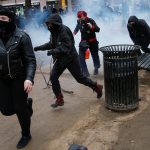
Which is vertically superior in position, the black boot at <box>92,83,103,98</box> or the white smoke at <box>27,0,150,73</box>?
the black boot at <box>92,83,103,98</box>

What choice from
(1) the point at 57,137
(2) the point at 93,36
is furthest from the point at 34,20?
(1) the point at 57,137

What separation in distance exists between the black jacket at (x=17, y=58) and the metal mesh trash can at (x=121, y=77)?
1.63m

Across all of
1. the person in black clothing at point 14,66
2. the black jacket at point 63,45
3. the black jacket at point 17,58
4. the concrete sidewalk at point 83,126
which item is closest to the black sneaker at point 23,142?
the concrete sidewalk at point 83,126

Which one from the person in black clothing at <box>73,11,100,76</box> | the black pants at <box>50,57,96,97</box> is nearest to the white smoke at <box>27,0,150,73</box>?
the person in black clothing at <box>73,11,100,76</box>

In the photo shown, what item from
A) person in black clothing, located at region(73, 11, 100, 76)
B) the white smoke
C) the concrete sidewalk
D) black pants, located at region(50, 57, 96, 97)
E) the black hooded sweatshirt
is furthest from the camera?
the white smoke

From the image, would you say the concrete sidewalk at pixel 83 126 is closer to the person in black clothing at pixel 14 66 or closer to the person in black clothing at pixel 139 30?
the person in black clothing at pixel 14 66

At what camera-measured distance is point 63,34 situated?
248 inches

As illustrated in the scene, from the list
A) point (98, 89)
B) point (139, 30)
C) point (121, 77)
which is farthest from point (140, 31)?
point (121, 77)

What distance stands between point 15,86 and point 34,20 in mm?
17494

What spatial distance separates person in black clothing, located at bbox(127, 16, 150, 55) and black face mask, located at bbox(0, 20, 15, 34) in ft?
12.5

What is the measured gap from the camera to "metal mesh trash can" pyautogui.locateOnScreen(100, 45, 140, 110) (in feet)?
19.7

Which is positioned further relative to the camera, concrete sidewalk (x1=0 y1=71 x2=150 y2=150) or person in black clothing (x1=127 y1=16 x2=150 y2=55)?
person in black clothing (x1=127 y1=16 x2=150 y2=55)

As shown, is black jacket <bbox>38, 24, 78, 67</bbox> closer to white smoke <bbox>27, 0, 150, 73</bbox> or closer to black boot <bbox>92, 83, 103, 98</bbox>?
black boot <bbox>92, 83, 103, 98</bbox>

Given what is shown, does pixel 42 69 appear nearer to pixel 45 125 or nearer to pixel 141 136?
pixel 45 125
